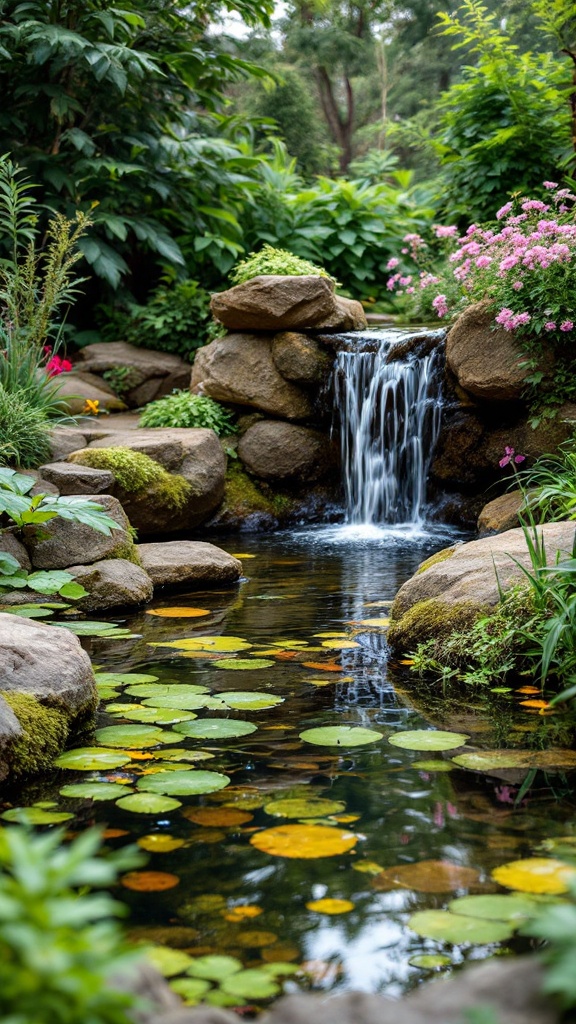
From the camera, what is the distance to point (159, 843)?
2.35m

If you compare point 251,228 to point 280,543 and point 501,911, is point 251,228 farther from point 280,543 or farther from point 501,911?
point 501,911

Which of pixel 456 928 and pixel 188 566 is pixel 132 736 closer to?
pixel 456 928

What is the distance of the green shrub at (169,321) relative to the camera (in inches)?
421

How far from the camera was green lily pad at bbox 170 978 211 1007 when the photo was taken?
1.67 meters

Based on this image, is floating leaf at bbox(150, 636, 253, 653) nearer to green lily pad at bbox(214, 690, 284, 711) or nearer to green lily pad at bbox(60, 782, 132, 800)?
green lily pad at bbox(214, 690, 284, 711)

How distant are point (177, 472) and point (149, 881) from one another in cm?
548

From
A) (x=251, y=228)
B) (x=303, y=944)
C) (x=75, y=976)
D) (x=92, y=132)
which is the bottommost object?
(x=303, y=944)

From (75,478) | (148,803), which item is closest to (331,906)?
(148,803)

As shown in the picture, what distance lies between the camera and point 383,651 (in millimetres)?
4254

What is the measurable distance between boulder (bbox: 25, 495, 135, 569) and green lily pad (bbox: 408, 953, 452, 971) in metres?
3.66

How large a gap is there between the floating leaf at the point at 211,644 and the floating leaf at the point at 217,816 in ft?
5.66

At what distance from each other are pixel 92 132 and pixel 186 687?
29.7 feet

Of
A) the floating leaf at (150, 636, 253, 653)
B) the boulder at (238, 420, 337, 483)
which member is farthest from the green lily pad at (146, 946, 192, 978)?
the boulder at (238, 420, 337, 483)

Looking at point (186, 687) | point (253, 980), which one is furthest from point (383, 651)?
point (253, 980)
